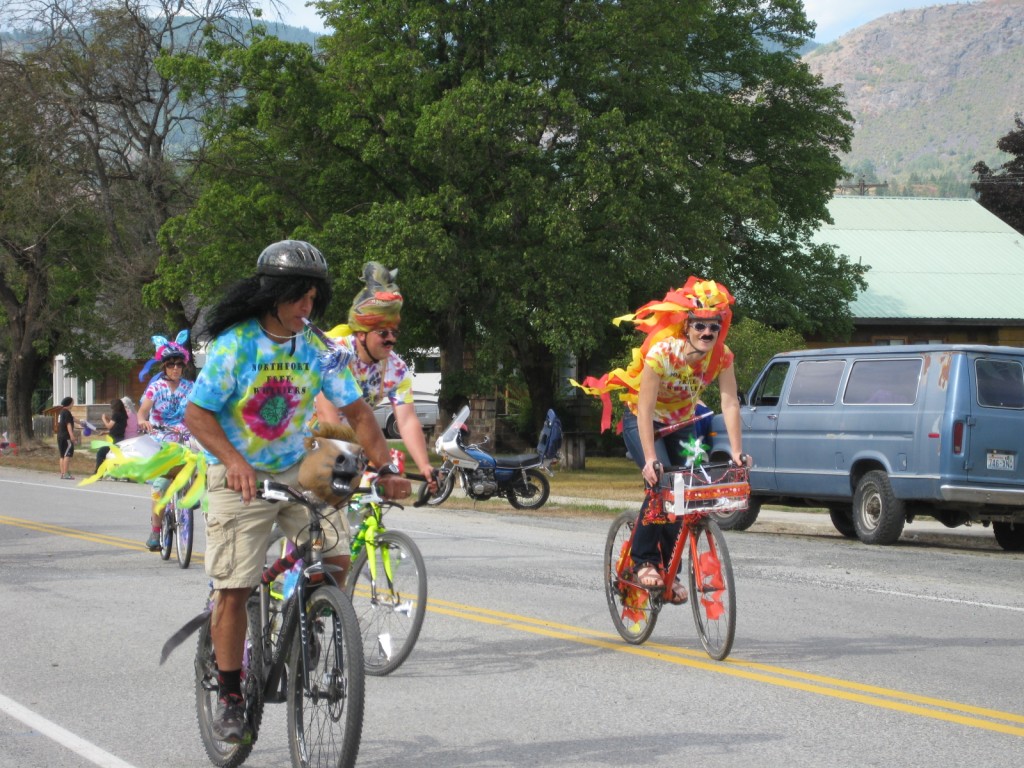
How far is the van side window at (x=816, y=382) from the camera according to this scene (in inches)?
663

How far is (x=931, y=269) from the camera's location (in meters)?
52.2

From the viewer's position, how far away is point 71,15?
3694 cm

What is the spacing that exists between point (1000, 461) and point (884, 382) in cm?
160

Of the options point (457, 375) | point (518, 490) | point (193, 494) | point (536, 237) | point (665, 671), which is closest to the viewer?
point (193, 494)

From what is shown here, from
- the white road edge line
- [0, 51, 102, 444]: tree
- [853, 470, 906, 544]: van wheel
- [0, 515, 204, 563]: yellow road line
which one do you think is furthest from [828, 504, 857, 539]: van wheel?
[0, 51, 102, 444]: tree

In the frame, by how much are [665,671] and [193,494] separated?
3.27 m

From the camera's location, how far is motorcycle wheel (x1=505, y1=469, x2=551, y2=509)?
72.9 feet

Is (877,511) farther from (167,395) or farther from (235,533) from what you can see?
(235,533)

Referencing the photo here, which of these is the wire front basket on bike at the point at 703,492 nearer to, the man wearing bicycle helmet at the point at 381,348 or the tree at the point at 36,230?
the man wearing bicycle helmet at the point at 381,348

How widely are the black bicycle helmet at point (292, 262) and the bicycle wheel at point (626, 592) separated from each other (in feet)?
11.8

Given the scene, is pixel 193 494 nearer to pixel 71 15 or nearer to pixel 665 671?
pixel 665 671

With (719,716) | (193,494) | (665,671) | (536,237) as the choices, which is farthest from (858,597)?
(536,237)

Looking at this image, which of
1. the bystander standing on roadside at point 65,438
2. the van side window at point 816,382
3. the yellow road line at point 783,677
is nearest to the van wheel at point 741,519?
the van side window at point 816,382

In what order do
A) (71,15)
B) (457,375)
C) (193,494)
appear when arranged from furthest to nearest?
(71,15) < (457,375) < (193,494)
